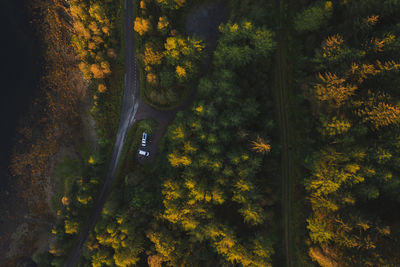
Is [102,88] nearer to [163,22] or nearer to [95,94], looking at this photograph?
[95,94]

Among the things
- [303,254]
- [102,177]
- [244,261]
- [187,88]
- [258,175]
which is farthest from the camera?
[102,177]

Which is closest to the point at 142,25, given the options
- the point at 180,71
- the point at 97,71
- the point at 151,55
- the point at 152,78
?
the point at 151,55

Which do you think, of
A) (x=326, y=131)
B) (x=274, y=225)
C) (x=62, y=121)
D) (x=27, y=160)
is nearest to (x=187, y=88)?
(x=326, y=131)

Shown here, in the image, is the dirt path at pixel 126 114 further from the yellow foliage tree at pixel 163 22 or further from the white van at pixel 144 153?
the yellow foliage tree at pixel 163 22

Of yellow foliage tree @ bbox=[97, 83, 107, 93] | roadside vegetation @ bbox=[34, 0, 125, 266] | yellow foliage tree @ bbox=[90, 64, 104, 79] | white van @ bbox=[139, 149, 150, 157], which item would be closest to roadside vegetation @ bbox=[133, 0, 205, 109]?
roadside vegetation @ bbox=[34, 0, 125, 266]

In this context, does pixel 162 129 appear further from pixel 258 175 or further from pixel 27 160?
pixel 27 160

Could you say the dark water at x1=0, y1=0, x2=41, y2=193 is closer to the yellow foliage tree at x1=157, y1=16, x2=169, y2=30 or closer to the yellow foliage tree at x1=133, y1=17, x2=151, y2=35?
the yellow foliage tree at x1=133, y1=17, x2=151, y2=35
